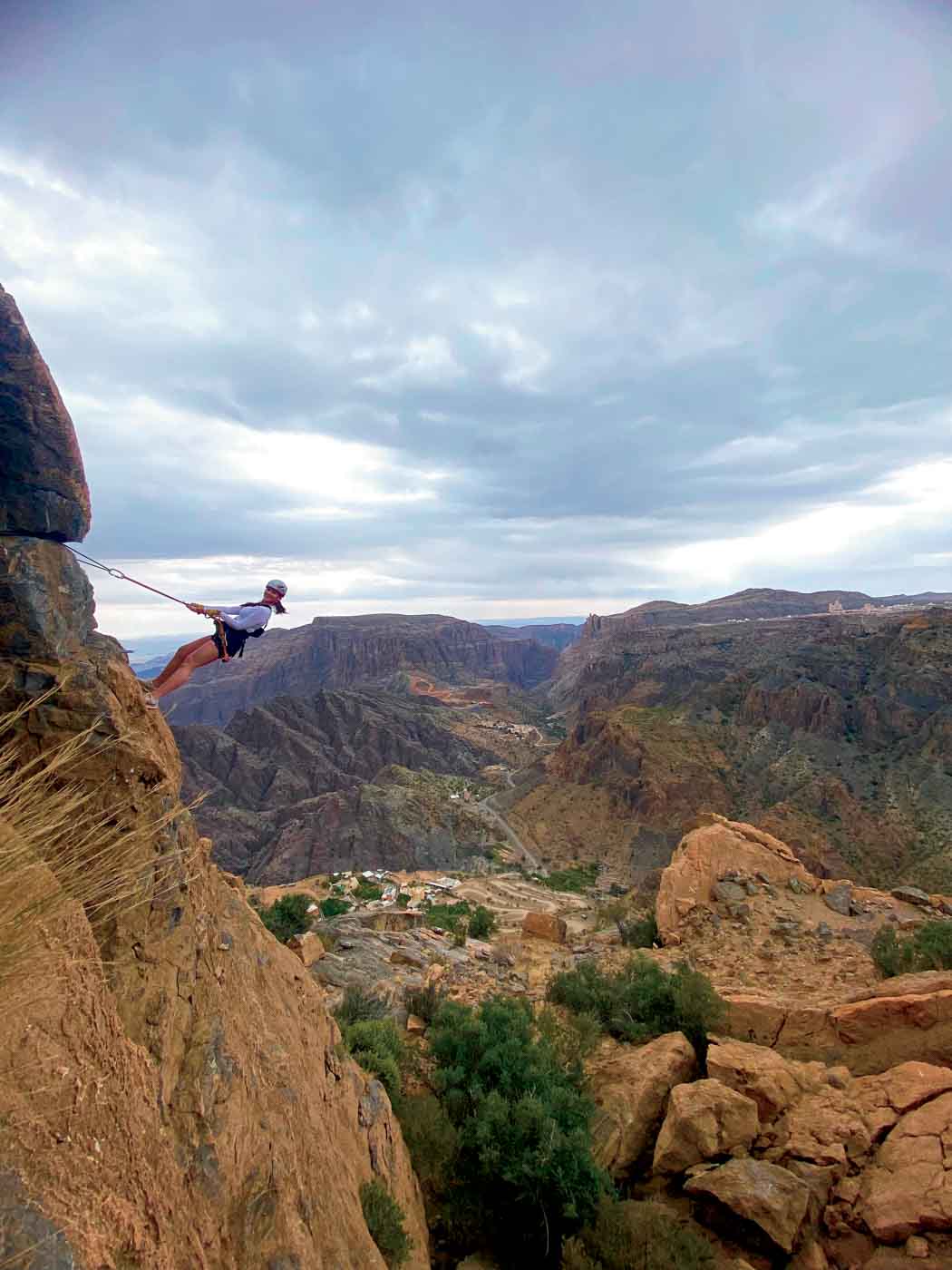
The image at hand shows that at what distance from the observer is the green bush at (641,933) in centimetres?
1622

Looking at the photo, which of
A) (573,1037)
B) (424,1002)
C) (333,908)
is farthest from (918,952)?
(333,908)

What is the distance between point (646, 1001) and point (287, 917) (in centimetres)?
1033

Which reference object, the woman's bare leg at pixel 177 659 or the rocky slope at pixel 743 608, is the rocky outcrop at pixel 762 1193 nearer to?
the woman's bare leg at pixel 177 659

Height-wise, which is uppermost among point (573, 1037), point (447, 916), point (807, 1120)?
point (807, 1120)

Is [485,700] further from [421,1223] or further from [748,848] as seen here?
[421,1223]

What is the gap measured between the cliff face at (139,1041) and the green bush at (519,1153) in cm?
72

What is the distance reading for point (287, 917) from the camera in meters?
16.7

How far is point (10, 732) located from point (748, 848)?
18.4 meters

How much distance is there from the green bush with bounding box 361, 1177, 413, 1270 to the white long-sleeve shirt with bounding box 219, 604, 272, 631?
505 cm

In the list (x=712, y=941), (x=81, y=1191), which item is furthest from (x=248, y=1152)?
(x=712, y=941)

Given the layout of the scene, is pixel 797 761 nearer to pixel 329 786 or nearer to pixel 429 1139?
pixel 429 1139

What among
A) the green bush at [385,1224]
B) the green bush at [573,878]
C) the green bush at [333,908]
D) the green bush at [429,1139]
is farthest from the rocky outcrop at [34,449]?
the green bush at [573,878]

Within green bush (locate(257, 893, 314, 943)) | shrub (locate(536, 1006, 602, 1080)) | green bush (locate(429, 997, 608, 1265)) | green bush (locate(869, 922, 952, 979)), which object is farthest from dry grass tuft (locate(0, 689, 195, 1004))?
green bush (locate(869, 922, 952, 979))

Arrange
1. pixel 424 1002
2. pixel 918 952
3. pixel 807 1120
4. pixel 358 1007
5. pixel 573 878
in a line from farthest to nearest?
pixel 573 878 < pixel 918 952 < pixel 424 1002 < pixel 358 1007 < pixel 807 1120
